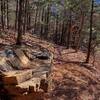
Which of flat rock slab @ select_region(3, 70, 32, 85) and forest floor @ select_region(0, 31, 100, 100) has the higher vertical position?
flat rock slab @ select_region(3, 70, 32, 85)

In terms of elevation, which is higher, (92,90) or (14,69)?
(14,69)

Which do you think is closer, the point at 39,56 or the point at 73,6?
the point at 39,56

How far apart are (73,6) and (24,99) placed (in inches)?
896

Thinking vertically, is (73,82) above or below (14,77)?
below

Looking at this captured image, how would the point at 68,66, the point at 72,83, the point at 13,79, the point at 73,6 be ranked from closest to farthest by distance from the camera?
the point at 13,79
the point at 72,83
the point at 68,66
the point at 73,6

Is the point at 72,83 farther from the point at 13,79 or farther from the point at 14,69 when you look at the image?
the point at 13,79

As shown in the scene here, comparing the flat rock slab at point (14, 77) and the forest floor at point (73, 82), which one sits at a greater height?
the flat rock slab at point (14, 77)

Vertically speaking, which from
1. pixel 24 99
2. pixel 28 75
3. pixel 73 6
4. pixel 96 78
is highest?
pixel 73 6

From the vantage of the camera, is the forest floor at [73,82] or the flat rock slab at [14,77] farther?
the forest floor at [73,82]

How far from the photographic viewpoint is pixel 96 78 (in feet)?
92.2

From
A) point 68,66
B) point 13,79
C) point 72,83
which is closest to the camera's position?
point 13,79

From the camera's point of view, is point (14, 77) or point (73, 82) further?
point (73, 82)

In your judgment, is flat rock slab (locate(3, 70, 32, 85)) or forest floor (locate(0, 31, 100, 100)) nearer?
flat rock slab (locate(3, 70, 32, 85))

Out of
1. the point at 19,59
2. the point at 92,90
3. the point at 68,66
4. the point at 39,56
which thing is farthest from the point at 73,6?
the point at 19,59
